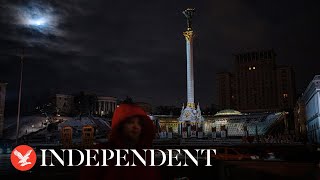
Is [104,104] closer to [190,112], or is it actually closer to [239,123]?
[239,123]

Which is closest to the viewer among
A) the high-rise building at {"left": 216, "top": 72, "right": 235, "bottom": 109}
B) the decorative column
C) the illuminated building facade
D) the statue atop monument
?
the illuminated building facade

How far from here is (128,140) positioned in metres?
3.84

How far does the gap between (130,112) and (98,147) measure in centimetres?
54

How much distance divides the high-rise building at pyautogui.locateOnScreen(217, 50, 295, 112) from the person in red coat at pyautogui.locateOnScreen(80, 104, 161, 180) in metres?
148

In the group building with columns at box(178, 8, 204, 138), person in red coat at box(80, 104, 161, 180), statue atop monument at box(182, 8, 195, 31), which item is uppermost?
statue atop monument at box(182, 8, 195, 31)

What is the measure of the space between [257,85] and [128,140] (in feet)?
517

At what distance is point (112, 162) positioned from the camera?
11.7 feet

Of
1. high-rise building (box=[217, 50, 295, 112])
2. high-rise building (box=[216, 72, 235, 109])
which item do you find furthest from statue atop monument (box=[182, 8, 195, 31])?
high-rise building (box=[216, 72, 235, 109])

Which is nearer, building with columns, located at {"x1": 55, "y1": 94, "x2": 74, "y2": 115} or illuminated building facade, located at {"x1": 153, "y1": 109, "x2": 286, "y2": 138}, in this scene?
illuminated building facade, located at {"x1": 153, "y1": 109, "x2": 286, "y2": 138}

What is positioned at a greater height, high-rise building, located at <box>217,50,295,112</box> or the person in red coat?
high-rise building, located at <box>217,50,295,112</box>

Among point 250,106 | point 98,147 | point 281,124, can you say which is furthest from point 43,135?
point 250,106

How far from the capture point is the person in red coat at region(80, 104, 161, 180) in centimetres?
352

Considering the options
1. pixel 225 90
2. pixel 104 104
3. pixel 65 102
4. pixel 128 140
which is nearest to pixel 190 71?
pixel 128 140

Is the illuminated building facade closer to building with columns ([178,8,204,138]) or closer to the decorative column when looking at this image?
building with columns ([178,8,204,138])
